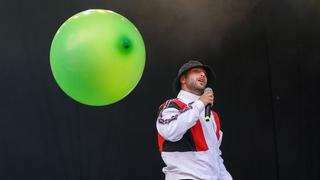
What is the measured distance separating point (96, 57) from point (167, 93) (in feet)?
5.65

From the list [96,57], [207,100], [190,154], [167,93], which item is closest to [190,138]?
[190,154]

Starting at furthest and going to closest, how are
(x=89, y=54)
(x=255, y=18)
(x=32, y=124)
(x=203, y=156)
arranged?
(x=255, y=18)
(x=32, y=124)
(x=203, y=156)
(x=89, y=54)

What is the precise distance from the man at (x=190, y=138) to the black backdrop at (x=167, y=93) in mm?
1354

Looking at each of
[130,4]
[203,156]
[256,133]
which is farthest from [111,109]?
[203,156]

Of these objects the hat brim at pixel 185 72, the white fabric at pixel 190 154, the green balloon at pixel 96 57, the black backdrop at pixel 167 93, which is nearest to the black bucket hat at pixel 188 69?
the hat brim at pixel 185 72

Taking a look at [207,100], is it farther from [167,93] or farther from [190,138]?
[167,93]

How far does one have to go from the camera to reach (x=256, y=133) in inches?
155

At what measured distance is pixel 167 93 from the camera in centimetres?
380

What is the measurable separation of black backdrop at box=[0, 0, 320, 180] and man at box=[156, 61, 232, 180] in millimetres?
1354

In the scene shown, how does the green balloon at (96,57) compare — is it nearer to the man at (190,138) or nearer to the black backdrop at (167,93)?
the man at (190,138)

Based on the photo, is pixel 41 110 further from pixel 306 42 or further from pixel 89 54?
pixel 306 42

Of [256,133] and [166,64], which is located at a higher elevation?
[166,64]

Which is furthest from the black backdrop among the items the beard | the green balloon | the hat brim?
the green balloon

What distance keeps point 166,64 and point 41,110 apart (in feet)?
3.18
